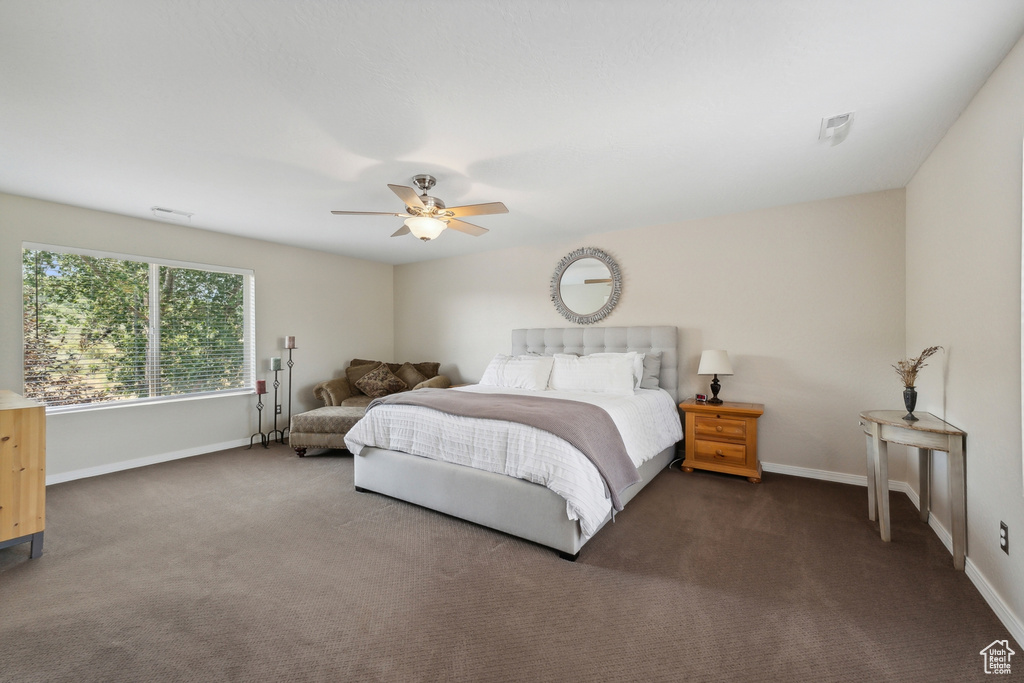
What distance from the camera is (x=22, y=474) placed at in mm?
2371

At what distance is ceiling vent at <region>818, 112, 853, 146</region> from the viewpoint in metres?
2.27

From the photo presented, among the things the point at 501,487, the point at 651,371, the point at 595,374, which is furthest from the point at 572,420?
the point at 651,371

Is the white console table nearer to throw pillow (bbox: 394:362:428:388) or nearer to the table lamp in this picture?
the table lamp

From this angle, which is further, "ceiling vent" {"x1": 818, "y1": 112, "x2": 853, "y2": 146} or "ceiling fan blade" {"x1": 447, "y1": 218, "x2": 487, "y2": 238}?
"ceiling fan blade" {"x1": 447, "y1": 218, "x2": 487, "y2": 238}

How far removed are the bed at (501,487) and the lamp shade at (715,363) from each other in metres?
0.39

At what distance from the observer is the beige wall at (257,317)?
3480 millimetres

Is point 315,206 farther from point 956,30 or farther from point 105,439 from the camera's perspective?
point 956,30

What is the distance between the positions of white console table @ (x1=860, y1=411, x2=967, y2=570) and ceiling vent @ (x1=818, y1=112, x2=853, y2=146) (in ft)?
5.59

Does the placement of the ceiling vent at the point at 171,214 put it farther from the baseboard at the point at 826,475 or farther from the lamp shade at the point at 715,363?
the baseboard at the point at 826,475

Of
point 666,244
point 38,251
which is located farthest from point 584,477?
point 38,251

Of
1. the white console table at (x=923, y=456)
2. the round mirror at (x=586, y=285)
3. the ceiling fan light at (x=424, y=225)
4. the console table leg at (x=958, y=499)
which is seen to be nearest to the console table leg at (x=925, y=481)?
the white console table at (x=923, y=456)

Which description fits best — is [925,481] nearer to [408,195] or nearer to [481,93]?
[481,93]

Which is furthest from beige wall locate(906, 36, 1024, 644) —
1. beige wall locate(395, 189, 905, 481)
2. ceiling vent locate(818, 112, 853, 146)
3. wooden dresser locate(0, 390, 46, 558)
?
wooden dresser locate(0, 390, 46, 558)

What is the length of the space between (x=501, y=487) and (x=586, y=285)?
9.44 ft
